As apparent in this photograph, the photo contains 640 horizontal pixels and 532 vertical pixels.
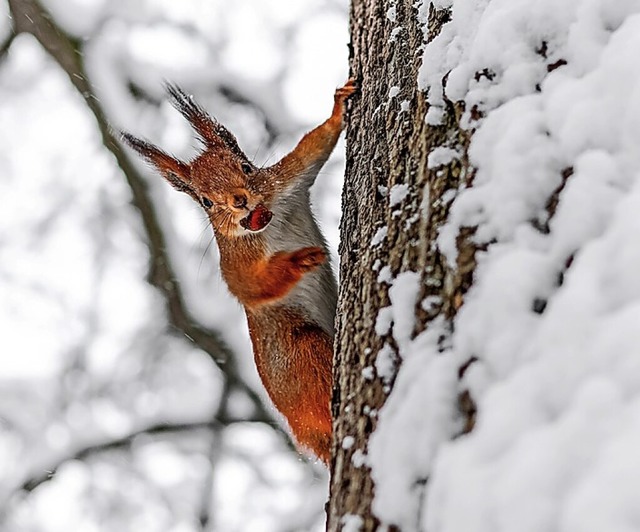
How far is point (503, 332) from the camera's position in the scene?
3.08ft

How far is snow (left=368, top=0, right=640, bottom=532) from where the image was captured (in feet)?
2.53

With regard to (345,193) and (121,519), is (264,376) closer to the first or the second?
(345,193)

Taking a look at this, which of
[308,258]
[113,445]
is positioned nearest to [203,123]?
[308,258]

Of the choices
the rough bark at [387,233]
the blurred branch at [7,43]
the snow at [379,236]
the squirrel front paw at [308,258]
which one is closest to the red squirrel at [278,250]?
the squirrel front paw at [308,258]

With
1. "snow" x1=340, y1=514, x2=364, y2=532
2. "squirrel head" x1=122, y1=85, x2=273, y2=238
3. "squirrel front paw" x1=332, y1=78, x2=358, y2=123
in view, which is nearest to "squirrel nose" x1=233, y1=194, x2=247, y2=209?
"squirrel head" x1=122, y1=85, x2=273, y2=238

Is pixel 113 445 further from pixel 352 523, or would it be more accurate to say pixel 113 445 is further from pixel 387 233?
pixel 352 523

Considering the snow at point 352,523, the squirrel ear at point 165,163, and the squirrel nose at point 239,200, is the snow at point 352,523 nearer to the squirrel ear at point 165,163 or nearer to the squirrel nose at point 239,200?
the squirrel nose at point 239,200

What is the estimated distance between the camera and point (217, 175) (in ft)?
8.57

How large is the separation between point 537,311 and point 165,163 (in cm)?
203

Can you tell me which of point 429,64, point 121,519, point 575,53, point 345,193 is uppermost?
point 121,519

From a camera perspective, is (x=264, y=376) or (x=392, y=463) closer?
(x=392, y=463)

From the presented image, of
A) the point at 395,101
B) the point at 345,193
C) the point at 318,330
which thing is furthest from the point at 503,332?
the point at 318,330

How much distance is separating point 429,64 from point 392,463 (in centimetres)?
74

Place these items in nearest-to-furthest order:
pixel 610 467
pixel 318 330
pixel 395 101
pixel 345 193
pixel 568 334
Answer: pixel 610 467 < pixel 568 334 < pixel 395 101 < pixel 345 193 < pixel 318 330
